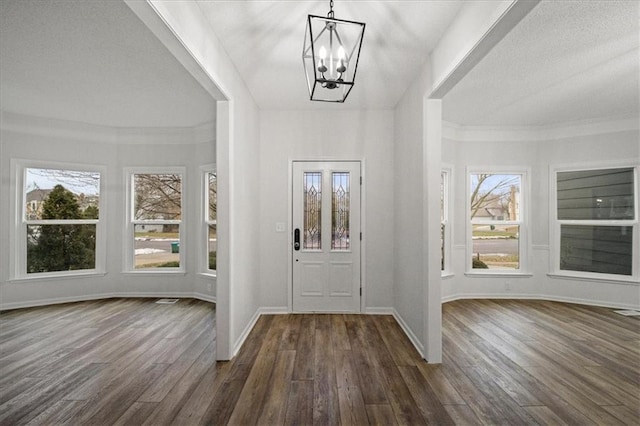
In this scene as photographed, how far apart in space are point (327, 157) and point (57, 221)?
4.30 meters

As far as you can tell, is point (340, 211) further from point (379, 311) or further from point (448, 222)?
point (448, 222)

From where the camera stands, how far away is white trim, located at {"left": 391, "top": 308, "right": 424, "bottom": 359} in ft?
10.1

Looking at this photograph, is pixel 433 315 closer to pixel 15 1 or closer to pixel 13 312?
pixel 15 1

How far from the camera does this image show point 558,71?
10.8 feet

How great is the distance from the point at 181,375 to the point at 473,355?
268cm

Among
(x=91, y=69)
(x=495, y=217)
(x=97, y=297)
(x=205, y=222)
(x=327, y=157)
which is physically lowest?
(x=97, y=297)

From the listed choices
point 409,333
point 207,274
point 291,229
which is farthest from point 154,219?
point 409,333

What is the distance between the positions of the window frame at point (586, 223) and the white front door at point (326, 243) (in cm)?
326

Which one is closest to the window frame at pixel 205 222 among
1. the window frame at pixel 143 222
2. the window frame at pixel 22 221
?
the window frame at pixel 143 222

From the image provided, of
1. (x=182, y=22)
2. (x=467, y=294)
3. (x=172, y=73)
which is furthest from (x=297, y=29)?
(x=467, y=294)

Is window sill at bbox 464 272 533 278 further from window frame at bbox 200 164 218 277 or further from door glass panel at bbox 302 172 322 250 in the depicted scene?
window frame at bbox 200 164 218 277

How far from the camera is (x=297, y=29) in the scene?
2.54 meters

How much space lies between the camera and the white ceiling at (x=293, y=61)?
233cm

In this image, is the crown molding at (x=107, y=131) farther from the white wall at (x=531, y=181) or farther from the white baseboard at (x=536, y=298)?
the white baseboard at (x=536, y=298)
